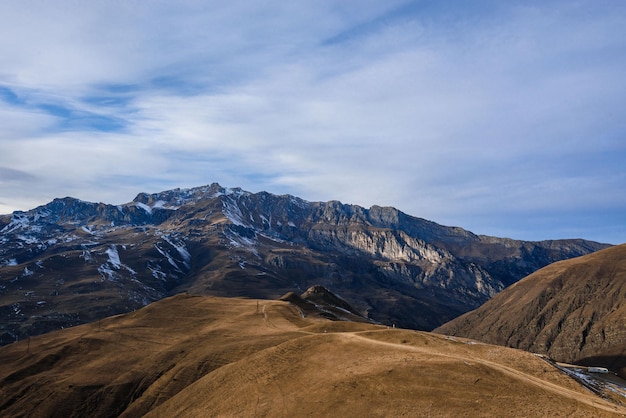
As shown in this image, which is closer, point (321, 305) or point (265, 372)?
point (265, 372)

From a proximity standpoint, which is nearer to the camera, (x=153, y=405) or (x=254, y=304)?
(x=153, y=405)

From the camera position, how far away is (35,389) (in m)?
89.6

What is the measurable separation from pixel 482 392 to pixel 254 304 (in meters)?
87.9

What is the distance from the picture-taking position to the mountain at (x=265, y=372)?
51.0m

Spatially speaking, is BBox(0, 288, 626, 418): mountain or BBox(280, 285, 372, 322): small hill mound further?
BBox(280, 285, 372, 322): small hill mound

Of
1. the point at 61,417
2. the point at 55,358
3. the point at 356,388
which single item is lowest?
the point at 61,417

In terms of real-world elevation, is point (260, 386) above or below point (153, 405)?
above

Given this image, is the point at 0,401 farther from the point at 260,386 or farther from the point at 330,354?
the point at 330,354

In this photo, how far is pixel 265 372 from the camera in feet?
229

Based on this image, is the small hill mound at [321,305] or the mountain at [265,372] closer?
the mountain at [265,372]

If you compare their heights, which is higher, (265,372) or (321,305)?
(321,305)

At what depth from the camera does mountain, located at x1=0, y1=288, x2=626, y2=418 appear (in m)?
51.0

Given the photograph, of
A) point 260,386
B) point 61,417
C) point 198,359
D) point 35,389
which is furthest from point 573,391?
point 35,389

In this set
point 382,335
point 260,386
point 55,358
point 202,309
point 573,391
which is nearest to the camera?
point 573,391
